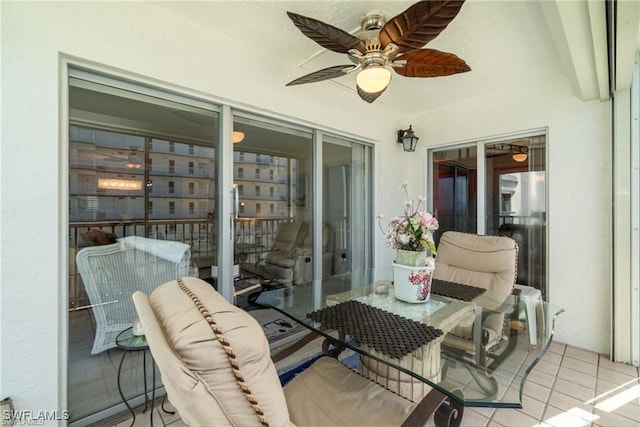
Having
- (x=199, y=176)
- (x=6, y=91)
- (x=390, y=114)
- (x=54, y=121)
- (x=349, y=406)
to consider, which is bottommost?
(x=349, y=406)

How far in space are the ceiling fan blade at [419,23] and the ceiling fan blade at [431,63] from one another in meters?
0.09

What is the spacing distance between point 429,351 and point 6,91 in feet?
7.64

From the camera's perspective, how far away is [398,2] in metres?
1.71

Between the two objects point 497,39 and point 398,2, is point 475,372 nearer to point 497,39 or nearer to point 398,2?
point 398,2

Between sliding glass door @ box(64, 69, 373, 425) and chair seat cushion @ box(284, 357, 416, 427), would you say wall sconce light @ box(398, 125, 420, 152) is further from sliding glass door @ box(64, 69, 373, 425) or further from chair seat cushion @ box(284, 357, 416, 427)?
chair seat cushion @ box(284, 357, 416, 427)

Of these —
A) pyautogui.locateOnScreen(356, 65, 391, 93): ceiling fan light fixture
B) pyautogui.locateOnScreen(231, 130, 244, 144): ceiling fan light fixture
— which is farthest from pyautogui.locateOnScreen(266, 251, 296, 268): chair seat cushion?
pyautogui.locateOnScreen(356, 65, 391, 93): ceiling fan light fixture

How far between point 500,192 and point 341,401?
3.05 meters

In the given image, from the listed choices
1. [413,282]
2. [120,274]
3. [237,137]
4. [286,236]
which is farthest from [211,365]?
[286,236]

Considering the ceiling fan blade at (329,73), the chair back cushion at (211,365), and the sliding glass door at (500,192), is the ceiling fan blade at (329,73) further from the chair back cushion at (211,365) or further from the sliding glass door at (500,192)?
the sliding glass door at (500,192)

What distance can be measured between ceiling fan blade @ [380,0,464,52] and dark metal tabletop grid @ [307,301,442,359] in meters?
1.48

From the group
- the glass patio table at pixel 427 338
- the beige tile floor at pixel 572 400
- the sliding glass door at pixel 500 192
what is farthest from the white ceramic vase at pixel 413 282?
the sliding glass door at pixel 500 192

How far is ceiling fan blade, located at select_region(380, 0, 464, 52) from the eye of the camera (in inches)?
50.1

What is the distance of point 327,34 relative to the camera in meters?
1.54

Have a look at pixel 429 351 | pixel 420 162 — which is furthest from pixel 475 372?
pixel 420 162
